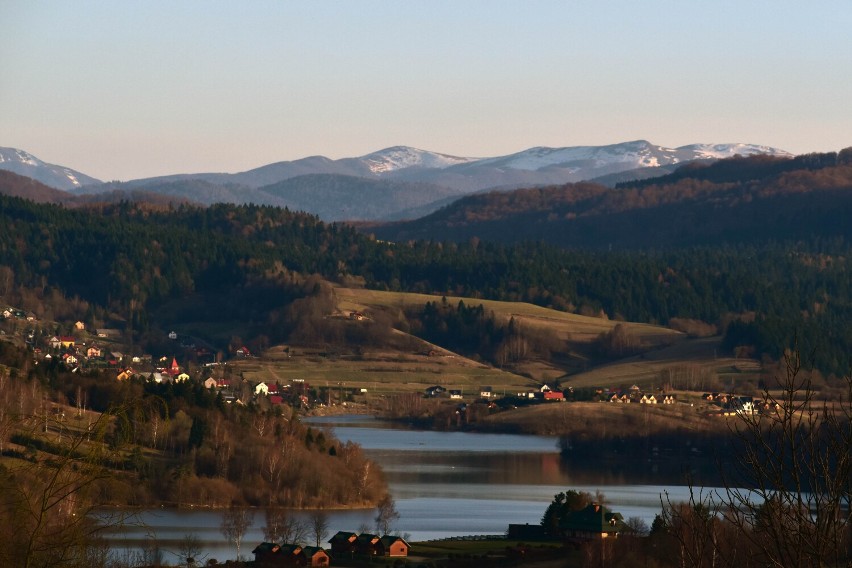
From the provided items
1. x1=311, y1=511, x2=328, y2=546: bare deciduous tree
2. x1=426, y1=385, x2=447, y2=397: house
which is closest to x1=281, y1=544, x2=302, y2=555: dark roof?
x1=311, y1=511, x2=328, y2=546: bare deciduous tree

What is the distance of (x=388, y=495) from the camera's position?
80.3 meters

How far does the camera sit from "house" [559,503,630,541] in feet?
210

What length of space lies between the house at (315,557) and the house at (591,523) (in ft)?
40.3

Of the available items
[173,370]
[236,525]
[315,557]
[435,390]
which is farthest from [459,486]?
[173,370]

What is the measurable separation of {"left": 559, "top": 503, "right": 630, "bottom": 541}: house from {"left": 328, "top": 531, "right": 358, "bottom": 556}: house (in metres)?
9.35

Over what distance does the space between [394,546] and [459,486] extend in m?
29.9

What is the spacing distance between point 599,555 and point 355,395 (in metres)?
91.3

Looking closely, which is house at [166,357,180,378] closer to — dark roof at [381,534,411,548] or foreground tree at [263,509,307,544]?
foreground tree at [263,509,307,544]

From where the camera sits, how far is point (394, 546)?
56.9m

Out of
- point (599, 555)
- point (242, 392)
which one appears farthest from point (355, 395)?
point (599, 555)

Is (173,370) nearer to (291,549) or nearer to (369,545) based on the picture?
(369,545)

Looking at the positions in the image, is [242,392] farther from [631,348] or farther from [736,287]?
[736,287]

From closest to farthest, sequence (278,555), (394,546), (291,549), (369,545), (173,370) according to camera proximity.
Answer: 1. (278,555)
2. (291,549)
3. (394,546)
4. (369,545)
5. (173,370)

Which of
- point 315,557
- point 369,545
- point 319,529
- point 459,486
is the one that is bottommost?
point 459,486
